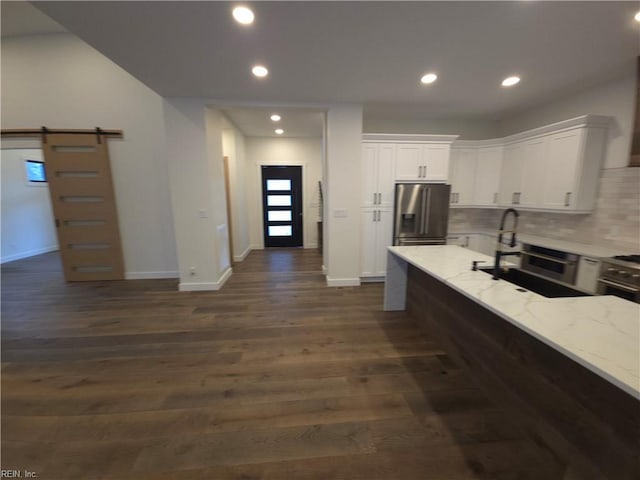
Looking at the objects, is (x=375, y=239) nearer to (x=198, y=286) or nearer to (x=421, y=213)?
(x=421, y=213)

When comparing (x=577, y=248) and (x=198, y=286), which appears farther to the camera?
(x=198, y=286)

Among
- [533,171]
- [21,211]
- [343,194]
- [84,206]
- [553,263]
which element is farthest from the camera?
[21,211]

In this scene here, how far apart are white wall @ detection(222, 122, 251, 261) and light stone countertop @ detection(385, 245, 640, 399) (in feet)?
15.3

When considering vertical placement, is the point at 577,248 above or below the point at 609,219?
below

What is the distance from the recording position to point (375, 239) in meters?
4.14

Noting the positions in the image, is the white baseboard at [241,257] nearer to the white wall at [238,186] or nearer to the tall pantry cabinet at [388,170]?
the white wall at [238,186]

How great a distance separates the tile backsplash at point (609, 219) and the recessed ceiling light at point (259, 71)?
4140 mm

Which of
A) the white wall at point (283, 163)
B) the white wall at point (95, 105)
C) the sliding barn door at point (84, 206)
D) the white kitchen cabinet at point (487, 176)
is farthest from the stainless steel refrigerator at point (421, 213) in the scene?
the sliding barn door at point (84, 206)

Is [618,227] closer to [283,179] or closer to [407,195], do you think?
[407,195]

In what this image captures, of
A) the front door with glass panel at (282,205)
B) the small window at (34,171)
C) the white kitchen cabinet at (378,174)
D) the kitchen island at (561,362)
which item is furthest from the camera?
the front door with glass panel at (282,205)

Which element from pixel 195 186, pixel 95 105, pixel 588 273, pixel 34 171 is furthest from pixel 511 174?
pixel 34 171

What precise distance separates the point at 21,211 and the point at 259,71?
7481mm

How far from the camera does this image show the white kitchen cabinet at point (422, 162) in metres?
3.93

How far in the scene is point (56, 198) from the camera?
413 cm
